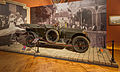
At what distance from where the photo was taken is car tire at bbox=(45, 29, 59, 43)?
16.1ft

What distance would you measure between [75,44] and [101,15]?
2479 millimetres

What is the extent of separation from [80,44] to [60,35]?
117cm

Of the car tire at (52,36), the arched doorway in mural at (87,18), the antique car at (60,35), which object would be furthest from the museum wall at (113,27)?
the car tire at (52,36)

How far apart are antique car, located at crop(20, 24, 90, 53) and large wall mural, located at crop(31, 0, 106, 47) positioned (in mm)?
654

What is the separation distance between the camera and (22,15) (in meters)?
6.68

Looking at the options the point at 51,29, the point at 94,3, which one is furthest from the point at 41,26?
the point at 94,3

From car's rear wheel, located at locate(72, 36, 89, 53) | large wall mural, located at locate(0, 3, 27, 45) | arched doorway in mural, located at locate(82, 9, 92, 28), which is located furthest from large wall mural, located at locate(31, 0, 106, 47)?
large wall mural, located at locate(0, 3, 27, 45)

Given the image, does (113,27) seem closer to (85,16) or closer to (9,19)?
(85,16)

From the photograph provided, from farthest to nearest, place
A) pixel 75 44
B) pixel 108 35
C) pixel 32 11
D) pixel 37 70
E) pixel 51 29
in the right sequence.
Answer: pixel 32 11 → pixel 108 35 → pixel 51 29 → pixel 75 44 → pixel 37 70

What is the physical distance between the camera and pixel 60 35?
4.90 meters

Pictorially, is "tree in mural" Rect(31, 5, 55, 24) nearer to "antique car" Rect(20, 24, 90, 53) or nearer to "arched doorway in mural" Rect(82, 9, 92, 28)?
"antique car" Rect(20, 24, 90, 53)

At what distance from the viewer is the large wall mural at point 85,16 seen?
5387 mm

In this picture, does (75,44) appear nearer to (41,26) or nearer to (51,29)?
(51,29)

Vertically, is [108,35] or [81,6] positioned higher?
[81,6]
